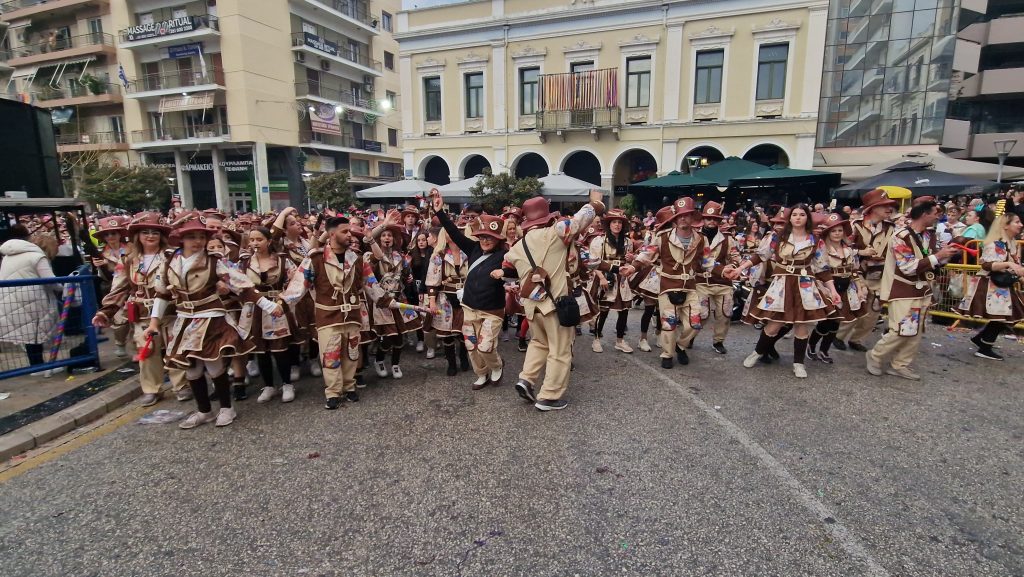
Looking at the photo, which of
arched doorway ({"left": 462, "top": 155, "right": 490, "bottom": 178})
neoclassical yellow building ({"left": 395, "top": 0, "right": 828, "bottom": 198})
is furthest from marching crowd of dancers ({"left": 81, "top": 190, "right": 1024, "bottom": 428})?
arched doorway ({"left": 462, "top": 155, "right": 490, "bottom": 178})

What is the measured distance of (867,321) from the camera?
679 cm

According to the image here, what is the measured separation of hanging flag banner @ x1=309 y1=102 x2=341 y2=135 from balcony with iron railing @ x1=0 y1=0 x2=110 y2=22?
13936 mm

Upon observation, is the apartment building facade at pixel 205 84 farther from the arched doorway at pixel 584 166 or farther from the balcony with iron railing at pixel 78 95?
the arched doorway at pixel 584 166

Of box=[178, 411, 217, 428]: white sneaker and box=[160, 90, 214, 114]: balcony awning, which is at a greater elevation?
box=[160, 90, 214, 114]: balcony awning

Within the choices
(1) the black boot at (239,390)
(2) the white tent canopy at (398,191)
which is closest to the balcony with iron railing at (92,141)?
(2) the white tent canopy at (398,191)

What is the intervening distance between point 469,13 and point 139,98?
2294 cm

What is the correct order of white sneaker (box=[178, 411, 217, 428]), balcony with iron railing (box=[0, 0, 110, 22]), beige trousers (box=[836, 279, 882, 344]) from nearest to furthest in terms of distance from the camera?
white sneaker (box=[178, 411, 217, 428]), beige trousers (box=[836, 279, 882, 344]), balcony with iron railing (box=[0, 0, 110, 22])

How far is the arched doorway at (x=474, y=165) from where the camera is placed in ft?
84.0

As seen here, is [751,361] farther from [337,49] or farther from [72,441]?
[337,49]

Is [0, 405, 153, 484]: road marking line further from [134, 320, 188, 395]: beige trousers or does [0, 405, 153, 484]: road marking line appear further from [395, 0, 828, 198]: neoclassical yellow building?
[395, 0, 828, 198]: neoclassical yellow building

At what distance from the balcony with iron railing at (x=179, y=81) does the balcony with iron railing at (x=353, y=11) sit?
8.22 meters

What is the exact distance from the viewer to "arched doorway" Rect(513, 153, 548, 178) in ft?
81.3

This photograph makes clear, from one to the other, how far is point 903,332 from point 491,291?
428cm

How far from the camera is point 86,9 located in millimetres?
33844
